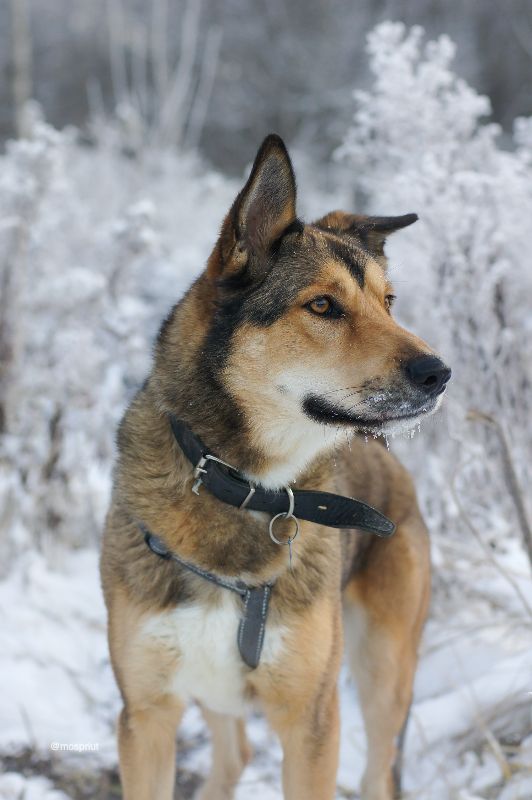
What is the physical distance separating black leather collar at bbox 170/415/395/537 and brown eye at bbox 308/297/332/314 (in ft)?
1.61

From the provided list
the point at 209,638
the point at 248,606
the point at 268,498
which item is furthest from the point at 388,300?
the point at 209,638

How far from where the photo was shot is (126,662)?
2.39 metres

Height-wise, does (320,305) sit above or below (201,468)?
above

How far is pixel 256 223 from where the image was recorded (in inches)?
93.2

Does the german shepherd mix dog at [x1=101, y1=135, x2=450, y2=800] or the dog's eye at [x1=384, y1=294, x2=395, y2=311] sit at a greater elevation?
the dog's eye at [x1=384, y1=294, x2=395, y2=311]

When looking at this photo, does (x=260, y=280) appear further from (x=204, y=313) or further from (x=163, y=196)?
(x=163, y=196)

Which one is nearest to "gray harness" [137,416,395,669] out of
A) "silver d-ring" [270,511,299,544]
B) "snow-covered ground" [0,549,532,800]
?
"silver d-ring" [270,511,299,544]

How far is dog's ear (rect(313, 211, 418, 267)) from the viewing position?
9.15 feet

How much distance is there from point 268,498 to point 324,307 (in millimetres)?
568

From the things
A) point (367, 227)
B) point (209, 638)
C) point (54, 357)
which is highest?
point (367, 227)

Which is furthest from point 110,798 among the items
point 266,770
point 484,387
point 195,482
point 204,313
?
point 484,387

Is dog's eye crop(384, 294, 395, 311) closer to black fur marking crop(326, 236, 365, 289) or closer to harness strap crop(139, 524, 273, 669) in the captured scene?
black fur marking crop(326, 236, 365, 289)

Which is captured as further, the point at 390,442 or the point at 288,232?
the point at 390,442

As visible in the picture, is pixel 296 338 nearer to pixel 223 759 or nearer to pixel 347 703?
pixel 223 759
